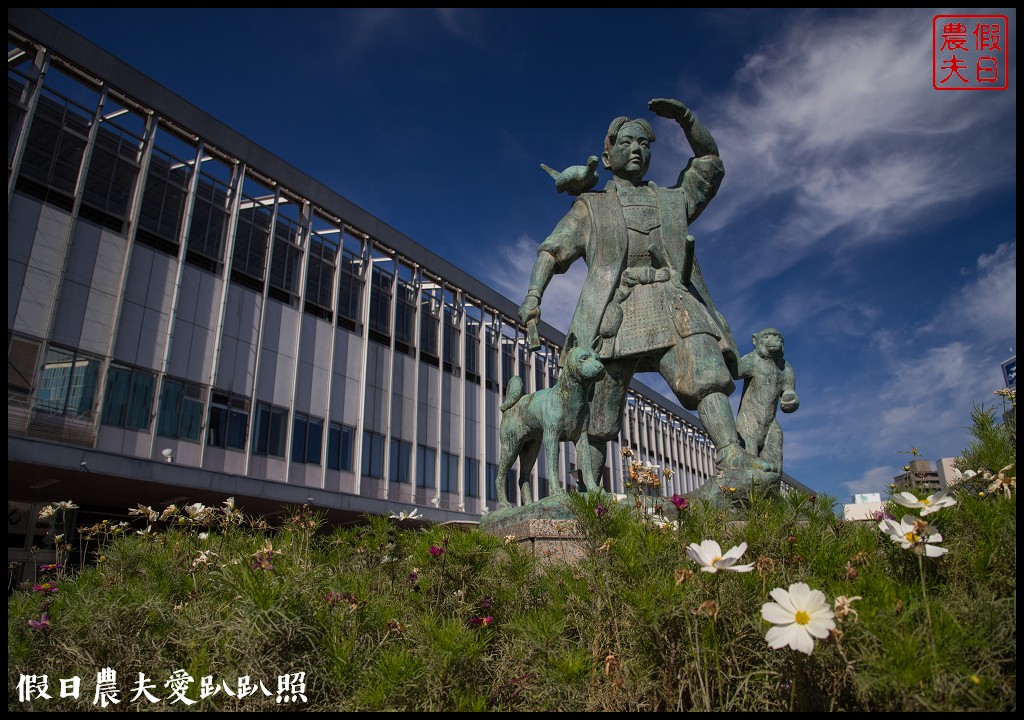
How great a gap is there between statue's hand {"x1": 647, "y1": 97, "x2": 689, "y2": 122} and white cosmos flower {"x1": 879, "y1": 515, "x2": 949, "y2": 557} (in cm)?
462

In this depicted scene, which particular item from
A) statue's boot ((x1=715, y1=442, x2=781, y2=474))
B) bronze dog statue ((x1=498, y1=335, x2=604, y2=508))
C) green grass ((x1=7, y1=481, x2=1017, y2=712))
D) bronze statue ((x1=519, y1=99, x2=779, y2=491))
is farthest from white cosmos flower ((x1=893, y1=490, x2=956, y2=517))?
bronze dog statue ((x1=498, y1=335, x2=604, y2=508))

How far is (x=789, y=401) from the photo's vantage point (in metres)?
5.68

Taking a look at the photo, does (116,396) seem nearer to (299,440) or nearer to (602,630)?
(299,440)

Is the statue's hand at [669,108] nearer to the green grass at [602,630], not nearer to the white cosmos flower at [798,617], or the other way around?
the green grass at [602,630]

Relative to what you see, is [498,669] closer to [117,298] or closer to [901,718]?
[901,718]

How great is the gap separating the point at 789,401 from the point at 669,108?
2831mm

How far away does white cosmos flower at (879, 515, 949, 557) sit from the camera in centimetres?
216

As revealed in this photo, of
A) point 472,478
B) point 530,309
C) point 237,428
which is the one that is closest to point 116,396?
point 237,428

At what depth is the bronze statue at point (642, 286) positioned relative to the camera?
5.59 meters

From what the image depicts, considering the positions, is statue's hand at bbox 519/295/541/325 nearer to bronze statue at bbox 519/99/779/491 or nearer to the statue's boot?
bronze statue at bbox 519/99/779/491

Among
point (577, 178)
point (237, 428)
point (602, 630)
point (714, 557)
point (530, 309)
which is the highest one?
point (237, 428)

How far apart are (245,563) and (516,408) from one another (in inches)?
153

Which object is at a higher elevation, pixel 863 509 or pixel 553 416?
pixel 553 416

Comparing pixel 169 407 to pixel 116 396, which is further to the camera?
pixel 169 407
